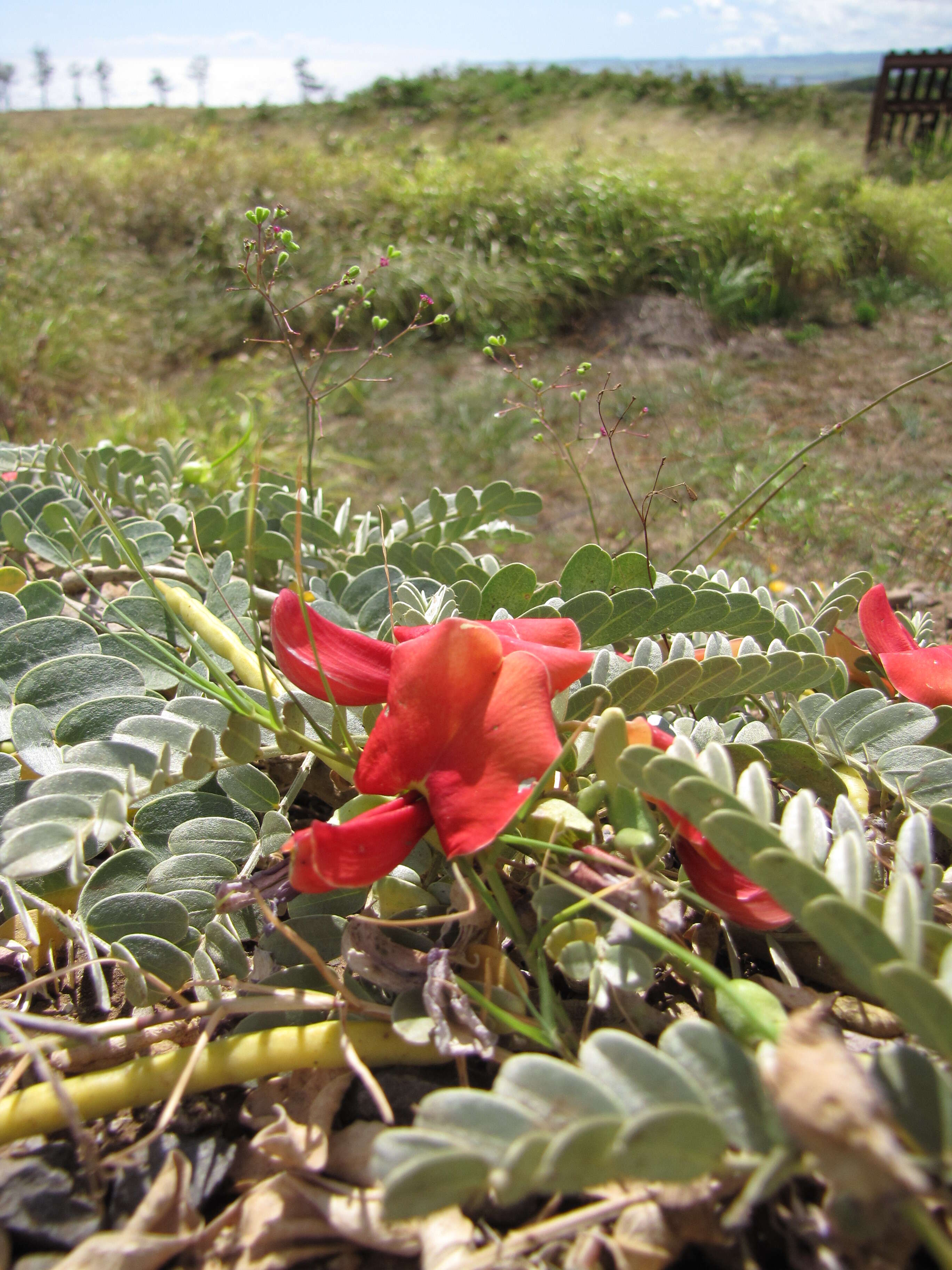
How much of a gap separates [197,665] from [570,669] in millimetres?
415

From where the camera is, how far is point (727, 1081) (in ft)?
1.20

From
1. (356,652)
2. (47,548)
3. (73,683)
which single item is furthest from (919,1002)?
(47,548)

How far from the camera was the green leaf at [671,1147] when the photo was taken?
0.32m

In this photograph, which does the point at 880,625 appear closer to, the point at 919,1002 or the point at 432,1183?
the point at 919,1002

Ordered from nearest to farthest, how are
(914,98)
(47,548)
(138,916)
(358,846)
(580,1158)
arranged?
1. (580,1158)
2. (358,846)
3. (138,916)
4. (47,548)
5. (914,98)

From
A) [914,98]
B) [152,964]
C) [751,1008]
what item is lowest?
[152,964]

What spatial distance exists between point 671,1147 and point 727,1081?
0.16 ft

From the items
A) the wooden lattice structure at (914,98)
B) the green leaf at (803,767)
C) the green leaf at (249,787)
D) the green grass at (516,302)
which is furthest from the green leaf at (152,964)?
the wooden lattice structure at (914,98)

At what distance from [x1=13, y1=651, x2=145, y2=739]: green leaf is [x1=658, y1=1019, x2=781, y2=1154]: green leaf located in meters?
0.48

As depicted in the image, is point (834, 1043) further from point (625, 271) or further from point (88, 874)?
point (625, 271)

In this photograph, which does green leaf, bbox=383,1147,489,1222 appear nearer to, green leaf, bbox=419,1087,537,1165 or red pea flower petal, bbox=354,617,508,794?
green leaf, bbox=419,1087,537,1165

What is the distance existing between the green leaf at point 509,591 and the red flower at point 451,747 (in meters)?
0.25

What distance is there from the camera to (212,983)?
52 cm

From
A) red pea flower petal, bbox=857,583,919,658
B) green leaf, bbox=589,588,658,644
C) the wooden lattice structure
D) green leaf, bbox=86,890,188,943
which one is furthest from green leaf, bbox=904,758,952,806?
the wooden lattice structure
